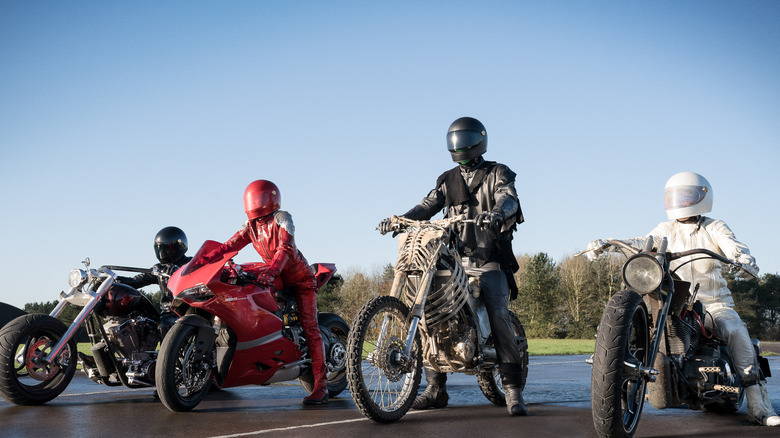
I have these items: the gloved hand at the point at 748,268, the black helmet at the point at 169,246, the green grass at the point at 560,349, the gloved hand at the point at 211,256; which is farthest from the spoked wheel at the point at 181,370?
the green grass at the point at 560,349

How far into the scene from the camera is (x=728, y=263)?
5.68m

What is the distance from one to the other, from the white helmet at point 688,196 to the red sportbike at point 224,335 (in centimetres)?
388

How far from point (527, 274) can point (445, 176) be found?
165 ft

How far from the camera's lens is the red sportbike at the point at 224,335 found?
20.6 ft

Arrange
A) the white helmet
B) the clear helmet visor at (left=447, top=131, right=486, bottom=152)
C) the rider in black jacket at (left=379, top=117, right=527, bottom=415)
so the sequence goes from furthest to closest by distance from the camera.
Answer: the clear helmet visor at (left=447, top=131, right=486, bottom=152)
the rider in black jacket at (left=379, top=117, right=527, bottom=415)
the white helmet

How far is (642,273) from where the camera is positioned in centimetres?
526

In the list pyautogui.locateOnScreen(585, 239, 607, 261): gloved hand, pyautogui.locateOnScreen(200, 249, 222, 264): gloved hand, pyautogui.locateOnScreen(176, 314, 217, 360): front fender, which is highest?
pyautogui.locateOnScreen(200, 249, 222, 264): gloved hand

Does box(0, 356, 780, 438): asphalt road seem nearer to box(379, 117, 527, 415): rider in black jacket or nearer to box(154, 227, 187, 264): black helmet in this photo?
box(379, 117, 527, 415): rider in black jacket

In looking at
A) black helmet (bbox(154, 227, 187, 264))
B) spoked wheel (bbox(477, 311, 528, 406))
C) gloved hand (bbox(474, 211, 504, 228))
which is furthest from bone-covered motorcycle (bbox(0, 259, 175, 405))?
gloved hand (bbox(474, 211, 504, 228))

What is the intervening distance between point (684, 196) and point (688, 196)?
33 millimetres

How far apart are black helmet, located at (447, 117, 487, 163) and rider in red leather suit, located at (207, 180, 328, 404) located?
6.01 ft

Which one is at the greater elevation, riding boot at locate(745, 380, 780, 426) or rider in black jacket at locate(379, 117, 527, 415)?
rider in black jacket at locate(379, 117, 527, 415)

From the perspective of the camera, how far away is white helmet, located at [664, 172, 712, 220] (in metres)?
6.23

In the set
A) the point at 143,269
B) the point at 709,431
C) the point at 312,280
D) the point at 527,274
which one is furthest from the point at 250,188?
the point at 527,274
